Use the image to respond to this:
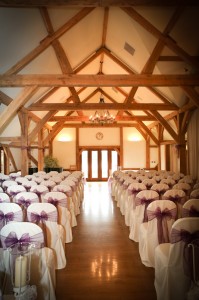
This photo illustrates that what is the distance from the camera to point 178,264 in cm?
228

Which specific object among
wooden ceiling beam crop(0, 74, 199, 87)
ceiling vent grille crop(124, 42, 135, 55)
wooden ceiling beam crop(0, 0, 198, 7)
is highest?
ceiling vent grille crop(124, 42, 135, 55)

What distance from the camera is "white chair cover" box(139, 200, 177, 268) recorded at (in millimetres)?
3170

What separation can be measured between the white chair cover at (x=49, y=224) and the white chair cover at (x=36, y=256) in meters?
0.58

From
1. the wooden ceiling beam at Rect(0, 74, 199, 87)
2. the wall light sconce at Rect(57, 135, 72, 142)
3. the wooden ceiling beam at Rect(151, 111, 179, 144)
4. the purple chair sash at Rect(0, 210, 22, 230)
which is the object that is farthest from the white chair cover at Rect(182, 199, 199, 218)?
the wall light sconce at Rect(57, 135, 72, 142)

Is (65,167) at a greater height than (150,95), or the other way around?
(150,95)

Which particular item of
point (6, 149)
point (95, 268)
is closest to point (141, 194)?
point (95, 268)

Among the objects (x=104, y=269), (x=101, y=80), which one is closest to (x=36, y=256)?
(x=104, y=269)

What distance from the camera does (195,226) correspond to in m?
2.19

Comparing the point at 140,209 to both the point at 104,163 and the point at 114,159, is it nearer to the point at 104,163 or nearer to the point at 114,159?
the point at 104,163

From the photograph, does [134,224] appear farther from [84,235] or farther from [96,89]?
[96,89]

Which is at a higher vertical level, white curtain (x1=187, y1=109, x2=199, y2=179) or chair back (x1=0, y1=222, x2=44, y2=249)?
white curtain (x1=187, y1=109, x2=199, y2=179)

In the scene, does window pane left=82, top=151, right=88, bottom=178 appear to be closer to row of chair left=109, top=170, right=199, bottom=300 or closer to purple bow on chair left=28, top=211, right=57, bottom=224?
row of chair left=109, top=170, right=199, bottom=300

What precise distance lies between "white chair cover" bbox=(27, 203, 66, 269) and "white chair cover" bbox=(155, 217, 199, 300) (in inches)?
57.8

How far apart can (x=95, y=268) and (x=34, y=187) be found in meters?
2.35
